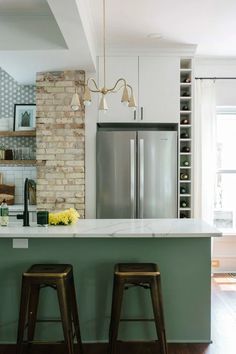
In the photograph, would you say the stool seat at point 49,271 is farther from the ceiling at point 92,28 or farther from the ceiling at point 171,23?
the ceiling at point 171,23

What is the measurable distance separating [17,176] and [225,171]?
2.94m

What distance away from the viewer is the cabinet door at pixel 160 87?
179 inches

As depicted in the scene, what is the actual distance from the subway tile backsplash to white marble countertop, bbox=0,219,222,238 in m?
2.09

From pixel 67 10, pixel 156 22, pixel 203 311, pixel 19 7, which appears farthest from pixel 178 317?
pixel 19 7

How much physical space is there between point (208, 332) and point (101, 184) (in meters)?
2.10

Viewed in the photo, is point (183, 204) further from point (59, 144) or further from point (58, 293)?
point (58, 293)

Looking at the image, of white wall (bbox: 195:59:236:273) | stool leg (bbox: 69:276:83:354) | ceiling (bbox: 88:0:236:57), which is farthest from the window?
stool leg (bbox: 69:276:83:354)

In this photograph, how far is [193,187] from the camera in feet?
15.4

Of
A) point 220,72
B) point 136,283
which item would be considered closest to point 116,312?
point 136,283

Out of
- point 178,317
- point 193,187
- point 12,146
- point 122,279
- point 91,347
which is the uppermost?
point 12,146

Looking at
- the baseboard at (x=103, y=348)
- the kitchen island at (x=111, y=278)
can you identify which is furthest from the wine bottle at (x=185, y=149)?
the baseboard at (x=103, y=348)

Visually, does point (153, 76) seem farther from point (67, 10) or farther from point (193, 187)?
point (67, 10)

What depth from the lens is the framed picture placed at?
504cm

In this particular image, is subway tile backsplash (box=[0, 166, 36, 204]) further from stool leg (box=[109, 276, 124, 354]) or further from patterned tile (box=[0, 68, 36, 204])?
stool leg (box=[109, 276, 124, 354])
